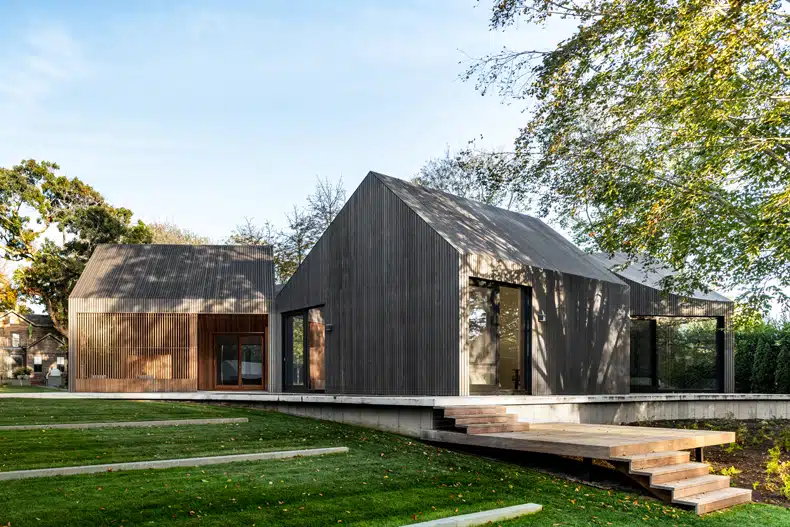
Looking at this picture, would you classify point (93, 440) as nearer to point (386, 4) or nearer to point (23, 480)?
point (23, 480)

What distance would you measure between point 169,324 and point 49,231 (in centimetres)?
1387

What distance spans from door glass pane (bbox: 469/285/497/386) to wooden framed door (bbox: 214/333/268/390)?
906cm

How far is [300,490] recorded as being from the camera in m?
6.47

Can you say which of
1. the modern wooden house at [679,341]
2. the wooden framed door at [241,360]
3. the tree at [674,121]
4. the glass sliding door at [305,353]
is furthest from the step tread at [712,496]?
the wooden framed door at [241,360]

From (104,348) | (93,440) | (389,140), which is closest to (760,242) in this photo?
(93,440)

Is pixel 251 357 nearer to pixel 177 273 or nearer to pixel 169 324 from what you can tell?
pixel 169 324

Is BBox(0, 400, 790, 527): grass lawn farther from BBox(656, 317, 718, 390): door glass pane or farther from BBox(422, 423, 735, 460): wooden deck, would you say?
BBox(656, 317, 718, 390): door glass pane

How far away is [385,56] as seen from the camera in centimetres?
2095

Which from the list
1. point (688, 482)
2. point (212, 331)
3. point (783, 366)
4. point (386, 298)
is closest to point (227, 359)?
point (212, 331)


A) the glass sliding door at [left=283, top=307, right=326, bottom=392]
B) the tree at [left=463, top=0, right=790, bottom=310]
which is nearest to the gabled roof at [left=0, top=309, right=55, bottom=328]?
the glass sliding door at [left=283, top=307, right=326, bottom=392]

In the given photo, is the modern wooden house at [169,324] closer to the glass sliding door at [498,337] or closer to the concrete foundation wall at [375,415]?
the concrete foundation wall at [375,415]

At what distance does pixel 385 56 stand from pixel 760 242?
1389cm

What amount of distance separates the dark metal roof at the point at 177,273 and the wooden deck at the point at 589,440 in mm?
10492

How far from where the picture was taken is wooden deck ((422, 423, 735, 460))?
7.94m
